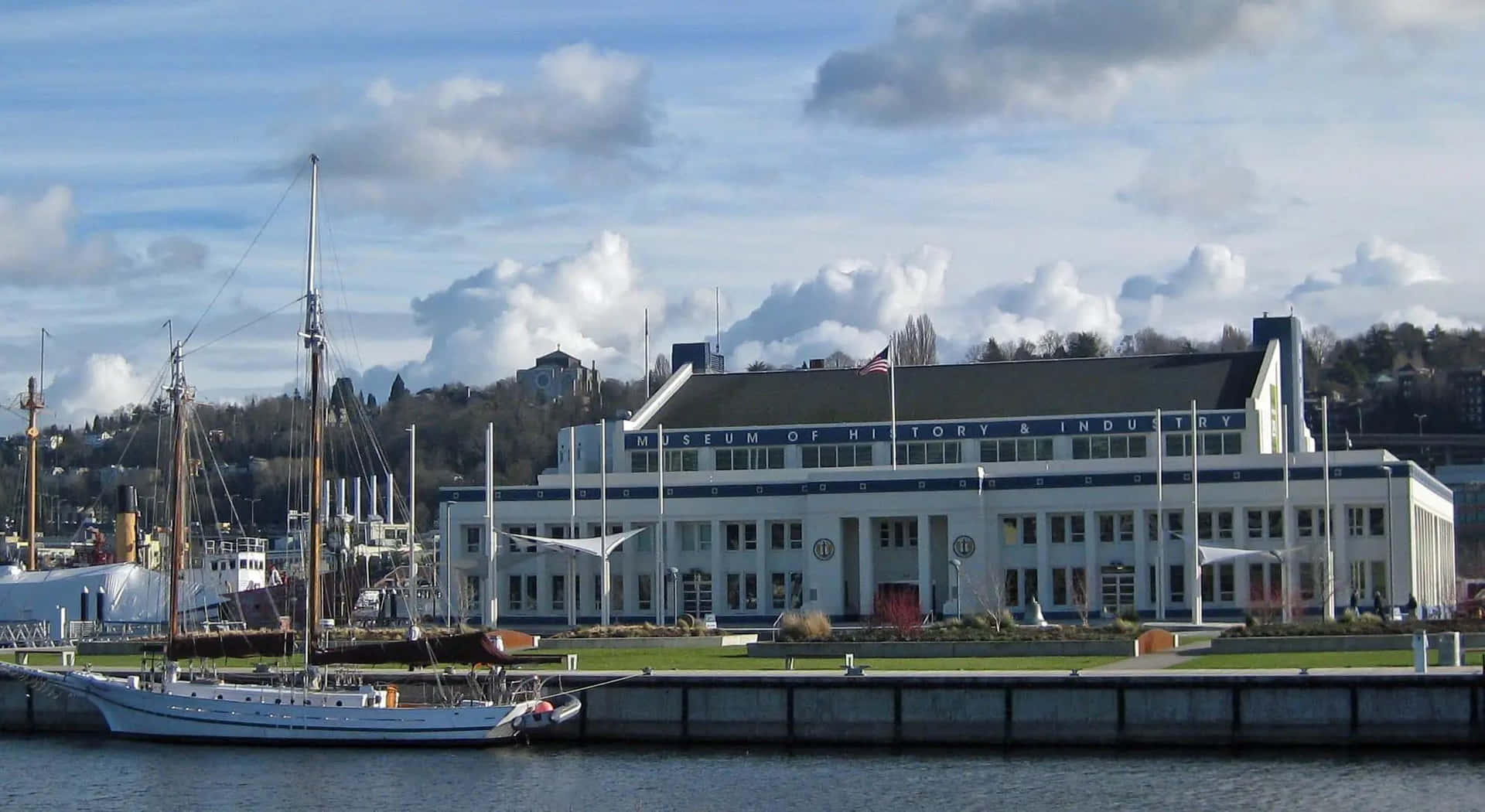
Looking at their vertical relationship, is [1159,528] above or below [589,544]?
above

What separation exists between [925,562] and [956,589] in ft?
7.63

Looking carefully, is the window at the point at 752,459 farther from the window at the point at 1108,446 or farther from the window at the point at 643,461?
the window at the point at 1108,446

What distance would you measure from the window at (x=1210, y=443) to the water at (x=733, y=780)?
169 feet

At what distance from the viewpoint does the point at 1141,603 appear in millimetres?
90438

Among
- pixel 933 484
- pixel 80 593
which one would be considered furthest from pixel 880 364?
pixel 80 593

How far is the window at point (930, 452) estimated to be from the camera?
3952 inches

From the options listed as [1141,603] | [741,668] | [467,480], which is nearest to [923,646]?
[741,668]

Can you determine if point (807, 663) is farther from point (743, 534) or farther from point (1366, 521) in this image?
point (1366, 521)

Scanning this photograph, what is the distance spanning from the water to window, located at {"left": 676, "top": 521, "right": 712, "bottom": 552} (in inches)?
1823

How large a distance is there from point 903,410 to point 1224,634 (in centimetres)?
4241

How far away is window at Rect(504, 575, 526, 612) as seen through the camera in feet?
326

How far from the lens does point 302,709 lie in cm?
5316

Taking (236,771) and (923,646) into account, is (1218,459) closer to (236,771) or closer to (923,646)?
(923,646)

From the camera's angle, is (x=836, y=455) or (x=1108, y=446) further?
(x=836, y=455)
